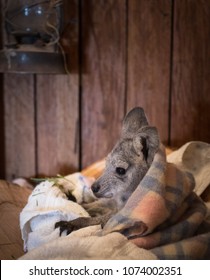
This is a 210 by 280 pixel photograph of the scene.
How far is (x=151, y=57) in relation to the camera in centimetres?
155

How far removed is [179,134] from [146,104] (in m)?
0.19

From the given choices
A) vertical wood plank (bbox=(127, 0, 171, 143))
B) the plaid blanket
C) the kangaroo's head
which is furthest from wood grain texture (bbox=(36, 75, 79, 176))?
the plaid blanket

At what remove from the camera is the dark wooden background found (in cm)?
146

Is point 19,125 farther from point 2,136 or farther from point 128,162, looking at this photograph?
point 128,162

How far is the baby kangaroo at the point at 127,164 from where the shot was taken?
3.25 feet

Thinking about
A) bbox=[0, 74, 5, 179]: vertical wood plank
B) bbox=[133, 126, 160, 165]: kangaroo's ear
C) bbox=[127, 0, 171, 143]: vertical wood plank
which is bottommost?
bbox=[0, 74, 5, 179]: vertical wood plank

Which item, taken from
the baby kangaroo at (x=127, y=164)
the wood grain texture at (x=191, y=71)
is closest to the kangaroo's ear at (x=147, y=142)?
the baby kangaroo at (x=127, y=164)

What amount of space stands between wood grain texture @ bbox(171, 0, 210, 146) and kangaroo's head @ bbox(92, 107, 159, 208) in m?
0.43

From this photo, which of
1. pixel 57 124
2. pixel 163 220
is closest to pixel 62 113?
pixel 57 124

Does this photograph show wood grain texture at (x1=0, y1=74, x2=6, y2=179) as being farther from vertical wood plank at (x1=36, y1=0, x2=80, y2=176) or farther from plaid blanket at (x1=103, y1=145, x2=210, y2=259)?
plaid blanket at (x1=103, y1=145, x2=210, y2=259)

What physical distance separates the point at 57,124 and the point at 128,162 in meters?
0.87

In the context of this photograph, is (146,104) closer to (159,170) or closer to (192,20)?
(192,20)

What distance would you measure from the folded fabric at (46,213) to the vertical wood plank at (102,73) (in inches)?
21.6

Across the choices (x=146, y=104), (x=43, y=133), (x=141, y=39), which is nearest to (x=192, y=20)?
(x=141, y=39)
